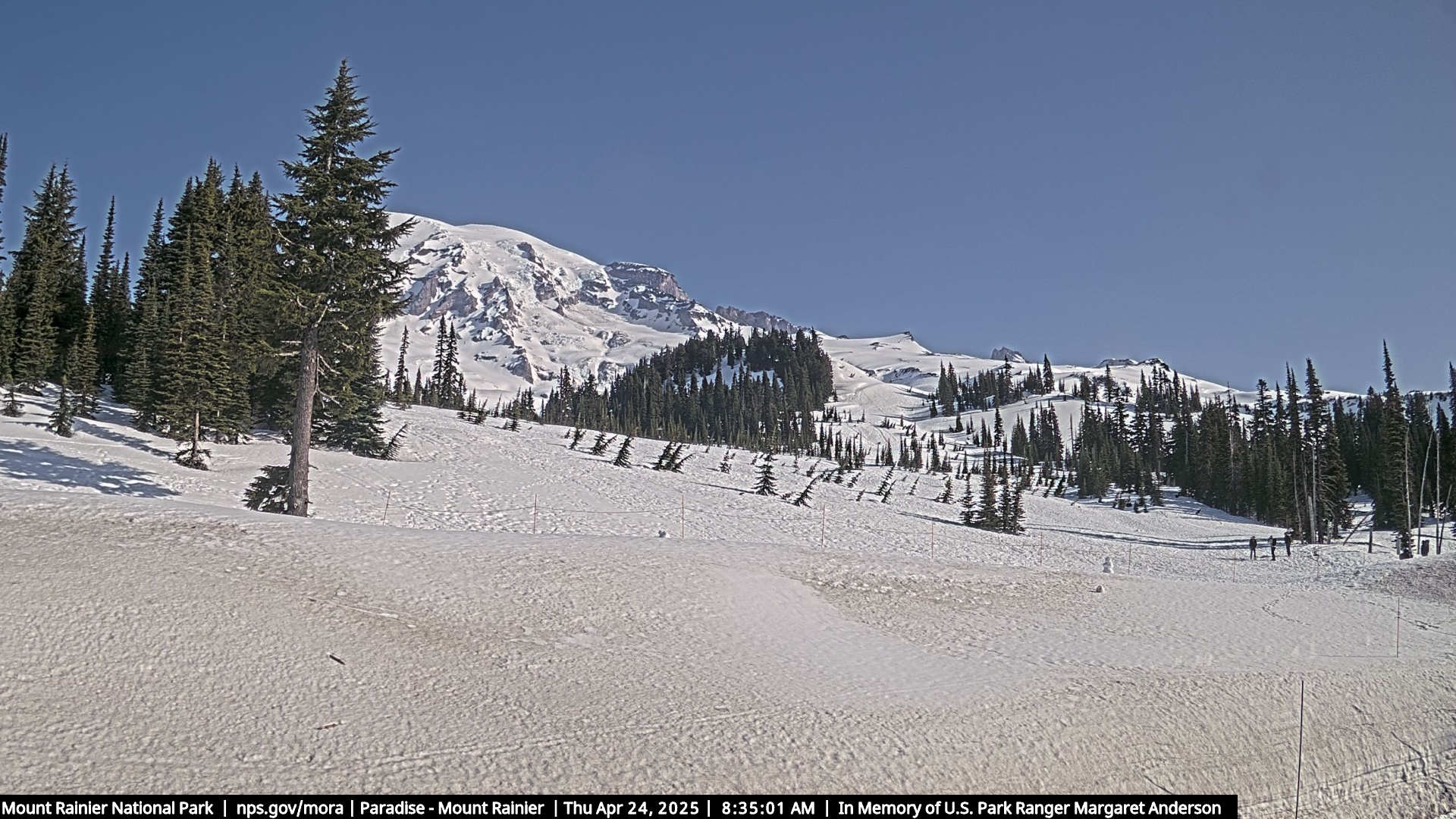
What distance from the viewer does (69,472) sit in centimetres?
2325

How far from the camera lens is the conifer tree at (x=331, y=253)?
1989 centimetres

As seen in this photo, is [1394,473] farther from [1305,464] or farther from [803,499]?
[803,499]

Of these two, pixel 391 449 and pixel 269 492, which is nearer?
pixel 269 492

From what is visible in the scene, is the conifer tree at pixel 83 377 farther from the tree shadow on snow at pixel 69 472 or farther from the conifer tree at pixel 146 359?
the tree shadow on snow at pixel 69 472

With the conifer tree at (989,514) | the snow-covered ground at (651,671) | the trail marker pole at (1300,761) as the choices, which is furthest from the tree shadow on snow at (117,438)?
the conifer tree at (989,514)

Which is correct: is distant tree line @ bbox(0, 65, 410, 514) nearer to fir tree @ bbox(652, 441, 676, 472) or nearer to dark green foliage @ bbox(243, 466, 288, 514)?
dark green foliage @ bbox(243, 466, 288, 514)

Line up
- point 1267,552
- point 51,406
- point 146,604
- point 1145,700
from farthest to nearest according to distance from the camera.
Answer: point 1267,552 → point 51,406 → point 1145,700 → point 146,604

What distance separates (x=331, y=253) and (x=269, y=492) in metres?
6.41

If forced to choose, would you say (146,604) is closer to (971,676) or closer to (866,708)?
(866,708)

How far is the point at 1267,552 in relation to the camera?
50812 mm

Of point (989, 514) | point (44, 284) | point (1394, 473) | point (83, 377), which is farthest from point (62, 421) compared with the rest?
point (1394, 473)

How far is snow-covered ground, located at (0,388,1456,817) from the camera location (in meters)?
7.95

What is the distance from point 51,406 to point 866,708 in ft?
136

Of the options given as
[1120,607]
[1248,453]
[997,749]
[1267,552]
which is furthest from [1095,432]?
[997,749]
